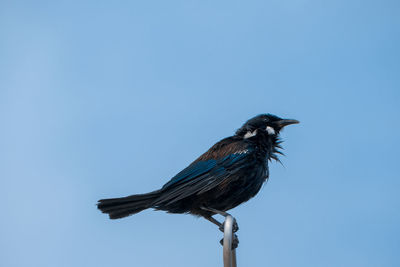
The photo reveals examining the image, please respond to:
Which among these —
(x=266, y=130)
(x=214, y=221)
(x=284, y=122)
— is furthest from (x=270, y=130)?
(x=214, y=221)

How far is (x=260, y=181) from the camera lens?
6.36 meters

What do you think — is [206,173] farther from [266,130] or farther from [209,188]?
[266,130]

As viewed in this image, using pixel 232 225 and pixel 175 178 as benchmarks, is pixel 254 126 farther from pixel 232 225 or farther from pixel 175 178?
pixel 232 225

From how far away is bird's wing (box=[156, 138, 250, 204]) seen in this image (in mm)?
6168

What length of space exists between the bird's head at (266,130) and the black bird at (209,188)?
19 cm

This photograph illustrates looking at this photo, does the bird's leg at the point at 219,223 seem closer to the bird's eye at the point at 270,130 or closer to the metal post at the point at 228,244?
the metal post at the point at 228,244

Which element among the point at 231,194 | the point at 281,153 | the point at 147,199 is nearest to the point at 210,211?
the point at 231,194

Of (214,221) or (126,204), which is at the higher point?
(126,204)

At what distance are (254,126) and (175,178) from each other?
3.60 feet

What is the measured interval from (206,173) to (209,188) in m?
0.21

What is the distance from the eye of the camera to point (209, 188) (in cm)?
614

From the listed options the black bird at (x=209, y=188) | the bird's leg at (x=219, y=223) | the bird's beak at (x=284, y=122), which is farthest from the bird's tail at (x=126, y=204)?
the bird's beak at (x=284, y=122)

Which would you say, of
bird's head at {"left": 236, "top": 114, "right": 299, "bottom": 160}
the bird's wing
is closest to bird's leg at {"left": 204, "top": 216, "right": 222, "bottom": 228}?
the bird's wing

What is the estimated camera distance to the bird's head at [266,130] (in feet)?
21.9
